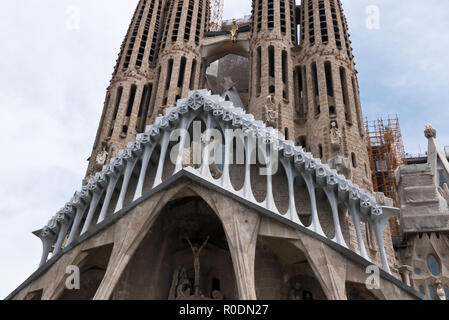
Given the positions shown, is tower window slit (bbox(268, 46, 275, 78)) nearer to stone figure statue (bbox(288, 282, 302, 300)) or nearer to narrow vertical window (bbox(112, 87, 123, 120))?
narrow vertical window (bbox(112, 87, 123, 120))

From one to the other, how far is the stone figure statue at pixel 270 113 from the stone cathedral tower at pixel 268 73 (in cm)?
4

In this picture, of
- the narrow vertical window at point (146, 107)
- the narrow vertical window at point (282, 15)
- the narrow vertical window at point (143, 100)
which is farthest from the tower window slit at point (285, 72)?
the narrow vertical window at point (143, 100)

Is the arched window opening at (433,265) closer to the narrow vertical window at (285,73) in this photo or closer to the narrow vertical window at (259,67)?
the narrow vertical window at (285,73)

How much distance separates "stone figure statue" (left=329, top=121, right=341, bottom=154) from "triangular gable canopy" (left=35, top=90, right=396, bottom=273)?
3.36 meters

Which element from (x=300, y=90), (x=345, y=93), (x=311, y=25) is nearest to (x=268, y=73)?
(x=300, y=90)

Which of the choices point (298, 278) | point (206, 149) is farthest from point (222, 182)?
point (298, 278)

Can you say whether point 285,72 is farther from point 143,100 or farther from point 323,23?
point 143,100

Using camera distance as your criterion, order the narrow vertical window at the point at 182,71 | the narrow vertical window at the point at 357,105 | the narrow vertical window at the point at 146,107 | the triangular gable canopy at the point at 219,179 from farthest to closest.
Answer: the narrow vertical window at the point at 182,71, the narrow vertical window at the point at 146,107, the narrow vertical window at the point at 357,105, the triangular gable canopy at the point at 219,179

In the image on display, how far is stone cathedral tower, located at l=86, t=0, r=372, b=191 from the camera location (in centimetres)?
2045

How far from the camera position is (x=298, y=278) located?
52.8 feet

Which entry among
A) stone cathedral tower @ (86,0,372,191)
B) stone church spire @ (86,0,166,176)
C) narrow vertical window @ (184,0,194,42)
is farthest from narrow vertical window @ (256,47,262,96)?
stone church spire @ (86,0,166,176)

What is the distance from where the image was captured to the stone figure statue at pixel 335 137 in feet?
62.4
